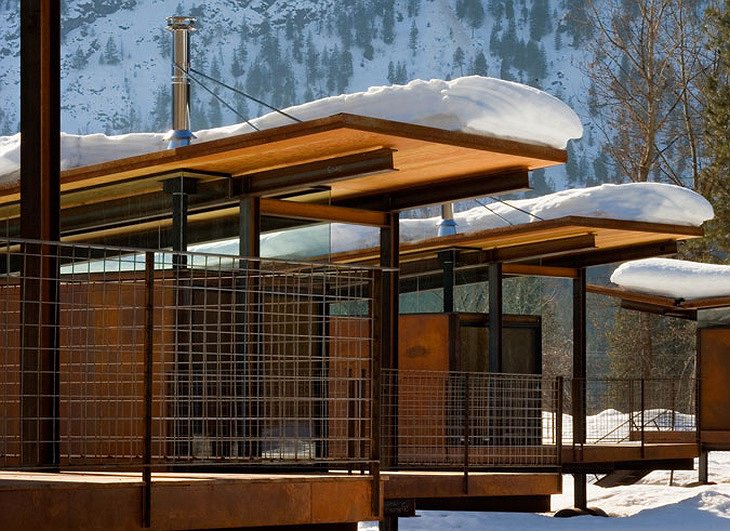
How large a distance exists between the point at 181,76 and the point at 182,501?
26.7ft

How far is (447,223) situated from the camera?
56.9 feet

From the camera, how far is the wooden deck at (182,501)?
6422mm

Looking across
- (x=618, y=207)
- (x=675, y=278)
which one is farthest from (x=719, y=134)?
(x=618, y=207)

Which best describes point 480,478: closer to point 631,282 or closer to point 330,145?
point 330,145

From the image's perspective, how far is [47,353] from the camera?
8062 millimetres

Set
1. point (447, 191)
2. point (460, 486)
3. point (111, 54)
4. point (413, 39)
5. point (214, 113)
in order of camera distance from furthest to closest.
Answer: point (413, 39), point (111, 54), point (214, 113), point (447, 191), point (460, 486)

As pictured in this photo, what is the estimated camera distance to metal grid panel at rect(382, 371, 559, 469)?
562 inches

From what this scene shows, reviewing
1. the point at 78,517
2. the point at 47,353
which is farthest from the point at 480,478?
the point at 78,517

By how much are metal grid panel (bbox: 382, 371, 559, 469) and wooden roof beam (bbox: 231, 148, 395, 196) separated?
8.92 feet

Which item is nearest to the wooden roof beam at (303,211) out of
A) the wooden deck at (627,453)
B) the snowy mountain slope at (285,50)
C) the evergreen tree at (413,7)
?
the wooden deck at (627,453)

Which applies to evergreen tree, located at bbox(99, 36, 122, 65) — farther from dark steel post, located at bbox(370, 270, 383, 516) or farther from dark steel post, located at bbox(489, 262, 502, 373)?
dark steel post, located at bbox(370, 270, 383, 516)

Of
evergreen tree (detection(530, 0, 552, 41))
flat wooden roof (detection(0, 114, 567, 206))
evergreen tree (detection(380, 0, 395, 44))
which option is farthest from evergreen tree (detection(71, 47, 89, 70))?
flat wooden roof (detection(0, 114, 567, 206))

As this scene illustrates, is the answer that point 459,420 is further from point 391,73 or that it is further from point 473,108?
point 391,73

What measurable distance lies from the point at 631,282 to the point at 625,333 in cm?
2043
